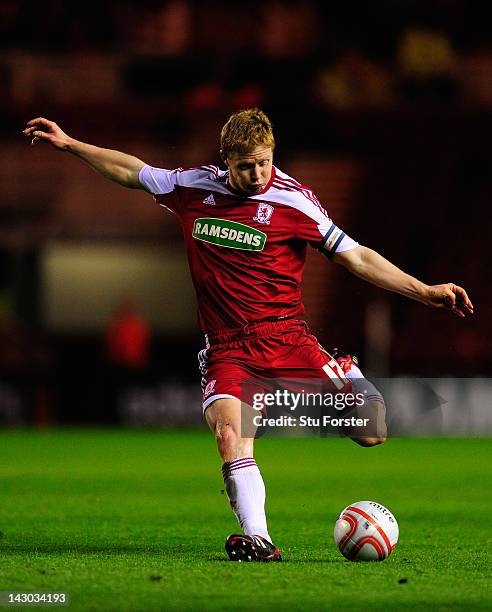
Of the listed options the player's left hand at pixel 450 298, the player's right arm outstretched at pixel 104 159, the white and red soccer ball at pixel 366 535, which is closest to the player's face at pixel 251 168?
the player's right arm outstretched at pixel 104 159

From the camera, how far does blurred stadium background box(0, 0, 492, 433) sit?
69.6 ft

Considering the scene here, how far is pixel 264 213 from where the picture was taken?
274 inches

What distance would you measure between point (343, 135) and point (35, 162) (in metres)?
4.72

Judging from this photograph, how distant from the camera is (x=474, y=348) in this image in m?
19.3

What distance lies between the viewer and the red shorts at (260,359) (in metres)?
6.84

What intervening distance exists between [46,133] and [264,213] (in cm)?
114

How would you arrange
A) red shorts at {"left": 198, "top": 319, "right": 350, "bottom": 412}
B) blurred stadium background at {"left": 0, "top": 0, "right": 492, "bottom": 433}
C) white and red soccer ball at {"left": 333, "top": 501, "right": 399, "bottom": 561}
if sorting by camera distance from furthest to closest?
1. blurred stadium background at {"left": 0, "top": 0, "right": 492, "bottom": 433}
2. red shorts at {"left": 198, "top": 319, "right": 350, "bottom": 412}
3. white and red soccer ball at {"left": 333, "top": 501, "right": 399, "bottom": 561}

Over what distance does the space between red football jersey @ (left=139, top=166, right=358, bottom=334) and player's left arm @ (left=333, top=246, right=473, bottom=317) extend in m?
0.07

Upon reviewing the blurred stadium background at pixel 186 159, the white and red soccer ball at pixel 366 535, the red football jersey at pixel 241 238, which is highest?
the blurred stadium background at pixel 186 159

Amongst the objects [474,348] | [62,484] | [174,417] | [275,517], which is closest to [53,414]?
[174,417]

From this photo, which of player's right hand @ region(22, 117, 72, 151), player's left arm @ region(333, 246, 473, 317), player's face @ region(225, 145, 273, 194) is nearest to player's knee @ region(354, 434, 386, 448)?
player's left arm @ region(333, 246, 473, 317)

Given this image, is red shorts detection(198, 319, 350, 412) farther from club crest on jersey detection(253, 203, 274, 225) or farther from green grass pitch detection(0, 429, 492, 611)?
green grass pitch detection(0, 429, 492, 611)

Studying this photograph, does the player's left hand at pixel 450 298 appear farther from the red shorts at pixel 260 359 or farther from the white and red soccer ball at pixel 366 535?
the white and red soccer ball at pixel 366 535

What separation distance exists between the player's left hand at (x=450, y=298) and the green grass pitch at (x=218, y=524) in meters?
1.19
